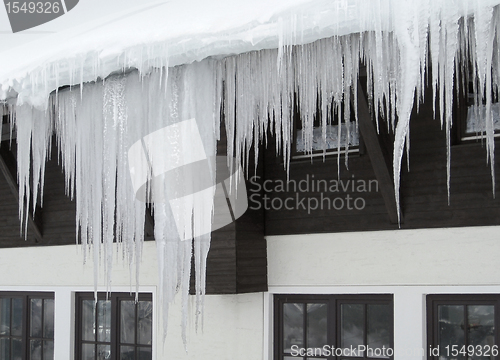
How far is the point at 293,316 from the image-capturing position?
20.3ft

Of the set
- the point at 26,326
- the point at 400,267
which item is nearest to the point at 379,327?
the point at 400,267

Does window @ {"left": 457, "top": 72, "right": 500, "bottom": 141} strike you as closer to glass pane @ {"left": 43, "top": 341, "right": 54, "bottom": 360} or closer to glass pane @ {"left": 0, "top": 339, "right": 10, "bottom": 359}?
glass pane @ {"left": 43, "top": 341, "right": 54, "bottom": 360}

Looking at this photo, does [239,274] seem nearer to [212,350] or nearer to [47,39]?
[212,350]

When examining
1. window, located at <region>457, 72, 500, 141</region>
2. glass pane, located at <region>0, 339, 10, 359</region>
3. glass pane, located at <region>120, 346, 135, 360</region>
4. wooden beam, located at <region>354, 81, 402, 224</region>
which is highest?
window, located at <region>457, 72, 500, 141</region>

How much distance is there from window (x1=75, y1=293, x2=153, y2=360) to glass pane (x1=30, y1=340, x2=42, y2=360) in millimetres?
629

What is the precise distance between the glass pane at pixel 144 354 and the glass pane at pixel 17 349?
1940 mm

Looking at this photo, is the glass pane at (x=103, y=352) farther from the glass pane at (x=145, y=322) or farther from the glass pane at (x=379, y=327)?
the glass pane at (x=379, y=327)

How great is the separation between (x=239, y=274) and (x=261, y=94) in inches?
86.3

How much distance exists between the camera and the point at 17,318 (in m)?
8.27

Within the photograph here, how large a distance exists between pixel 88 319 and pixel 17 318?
1.22 meters

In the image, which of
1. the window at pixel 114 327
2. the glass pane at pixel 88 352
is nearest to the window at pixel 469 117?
the window at pixel 114 327

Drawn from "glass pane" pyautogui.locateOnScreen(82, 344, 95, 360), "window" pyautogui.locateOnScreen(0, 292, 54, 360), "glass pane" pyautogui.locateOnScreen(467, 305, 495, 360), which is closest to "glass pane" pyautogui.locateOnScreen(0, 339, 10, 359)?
"window" pyautogui.locateOnScreen(0, 292, 54, 360)

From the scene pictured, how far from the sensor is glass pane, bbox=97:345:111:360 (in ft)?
24.5

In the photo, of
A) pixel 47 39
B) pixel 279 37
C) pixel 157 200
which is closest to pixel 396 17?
pixel 279 37
